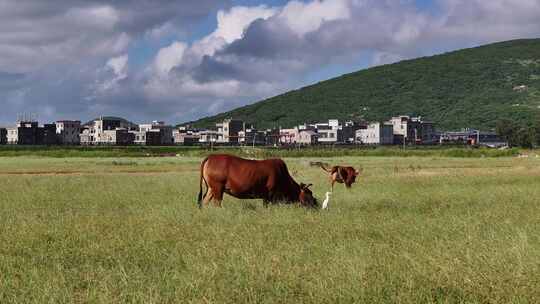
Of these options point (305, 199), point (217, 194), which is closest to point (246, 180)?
point (217, 194)

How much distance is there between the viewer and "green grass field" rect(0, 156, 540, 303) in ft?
29.3

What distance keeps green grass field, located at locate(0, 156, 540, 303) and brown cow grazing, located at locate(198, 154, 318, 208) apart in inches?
22.7

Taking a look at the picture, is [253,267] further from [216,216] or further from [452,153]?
[452,153]

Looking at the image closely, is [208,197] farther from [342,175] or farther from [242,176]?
[342,175]

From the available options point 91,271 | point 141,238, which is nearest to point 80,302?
point 91,271

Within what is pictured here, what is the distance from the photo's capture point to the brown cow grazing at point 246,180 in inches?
758

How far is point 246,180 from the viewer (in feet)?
63.0

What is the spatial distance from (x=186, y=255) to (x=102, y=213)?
7.21 meters

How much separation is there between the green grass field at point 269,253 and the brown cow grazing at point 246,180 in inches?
22.7

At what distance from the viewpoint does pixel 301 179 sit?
118ft

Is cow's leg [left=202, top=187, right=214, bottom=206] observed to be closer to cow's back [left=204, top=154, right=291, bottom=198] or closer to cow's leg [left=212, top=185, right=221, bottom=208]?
cow's leg [left=212, top=185, right=221, bottom=208]

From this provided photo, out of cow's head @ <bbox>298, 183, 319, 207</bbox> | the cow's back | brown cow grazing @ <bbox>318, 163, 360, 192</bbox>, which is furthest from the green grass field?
brown cow grazing @ <bbox>318, 163, 360, 192</bbox>

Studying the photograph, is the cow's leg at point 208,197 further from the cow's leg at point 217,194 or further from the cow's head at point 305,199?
the cow's head at point 305,199

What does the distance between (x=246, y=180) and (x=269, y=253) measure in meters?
7.66
